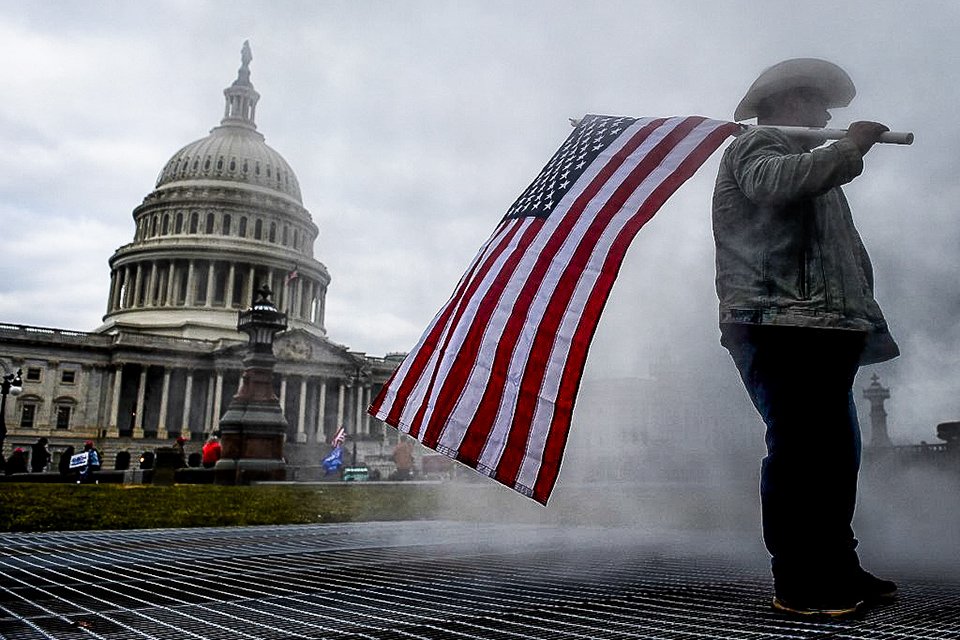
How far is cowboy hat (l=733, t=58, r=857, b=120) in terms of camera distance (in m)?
2.74

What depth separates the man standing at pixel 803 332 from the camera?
7.89 feet

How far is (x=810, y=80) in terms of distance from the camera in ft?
9.02

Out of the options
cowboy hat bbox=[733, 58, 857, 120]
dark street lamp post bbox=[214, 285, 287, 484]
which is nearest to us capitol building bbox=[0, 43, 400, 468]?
dark street lamp post bbox=[214, 285, 287, 484]

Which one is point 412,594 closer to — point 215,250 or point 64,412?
point 64,412

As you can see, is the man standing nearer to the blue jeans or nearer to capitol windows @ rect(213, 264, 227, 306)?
the blue jeans

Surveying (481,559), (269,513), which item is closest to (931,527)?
(481,559)

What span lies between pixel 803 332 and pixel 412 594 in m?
1.67

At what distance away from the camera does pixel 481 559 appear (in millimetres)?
3977

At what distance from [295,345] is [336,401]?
21.5 feet

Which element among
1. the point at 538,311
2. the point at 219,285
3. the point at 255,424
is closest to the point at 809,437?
the point at 538,311

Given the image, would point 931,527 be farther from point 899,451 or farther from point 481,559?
point 481,559

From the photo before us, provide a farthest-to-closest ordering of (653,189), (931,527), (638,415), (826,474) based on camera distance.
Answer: (638,415), (931,527), (653,189), (826,474)

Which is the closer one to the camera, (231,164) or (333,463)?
(333,463)

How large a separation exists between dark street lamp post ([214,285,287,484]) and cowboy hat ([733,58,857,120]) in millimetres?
20879
